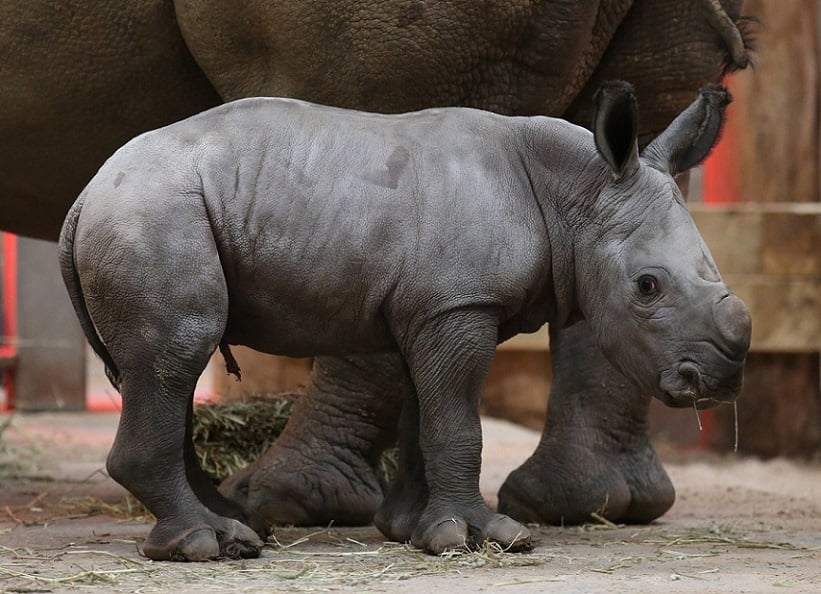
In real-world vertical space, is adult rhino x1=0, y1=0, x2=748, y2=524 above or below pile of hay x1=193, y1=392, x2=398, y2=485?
above

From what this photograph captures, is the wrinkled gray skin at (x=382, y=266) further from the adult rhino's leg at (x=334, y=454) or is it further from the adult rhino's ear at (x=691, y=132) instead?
the adult rhino's leg at (x=334, y=454)

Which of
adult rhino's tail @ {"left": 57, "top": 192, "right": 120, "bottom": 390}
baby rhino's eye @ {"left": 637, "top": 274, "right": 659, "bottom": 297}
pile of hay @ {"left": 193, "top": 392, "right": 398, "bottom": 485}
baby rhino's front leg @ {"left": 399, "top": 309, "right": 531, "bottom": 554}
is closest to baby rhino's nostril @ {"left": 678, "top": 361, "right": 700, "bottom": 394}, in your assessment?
baby rhino's eye @ {"left": 637, "top": 274, "right": 659, "bottom": 297}

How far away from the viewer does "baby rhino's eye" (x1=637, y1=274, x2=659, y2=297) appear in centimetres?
411

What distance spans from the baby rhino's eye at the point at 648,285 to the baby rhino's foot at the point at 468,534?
695 mm

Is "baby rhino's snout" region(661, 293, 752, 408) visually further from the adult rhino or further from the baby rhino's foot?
the adult rhino

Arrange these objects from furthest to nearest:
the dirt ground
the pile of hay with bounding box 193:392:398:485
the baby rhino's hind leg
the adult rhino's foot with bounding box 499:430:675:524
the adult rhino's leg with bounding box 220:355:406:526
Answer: the pile of hay with bounding box 193:392:398:485 < the adult rhino's foot with bounding box 499:430:675:524 < the adult rhino's leg with bounding box 220:355:406:526 < the baby rhino's hind leg < the dirt ground

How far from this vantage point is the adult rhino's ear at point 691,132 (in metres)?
4.36

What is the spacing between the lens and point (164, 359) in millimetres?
3971

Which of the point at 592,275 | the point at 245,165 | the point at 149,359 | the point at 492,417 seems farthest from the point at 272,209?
the point at 492,417

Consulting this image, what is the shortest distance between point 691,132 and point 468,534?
4.10 ft

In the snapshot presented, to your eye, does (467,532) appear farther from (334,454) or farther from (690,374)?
(334,454)

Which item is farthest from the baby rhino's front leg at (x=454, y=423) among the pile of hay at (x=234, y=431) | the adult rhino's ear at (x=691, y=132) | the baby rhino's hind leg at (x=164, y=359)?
the pile of hay at (x=234, y=431)

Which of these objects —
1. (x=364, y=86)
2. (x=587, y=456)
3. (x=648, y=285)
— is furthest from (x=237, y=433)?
(x=648, y=285)

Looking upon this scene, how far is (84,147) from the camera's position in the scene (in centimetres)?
516
